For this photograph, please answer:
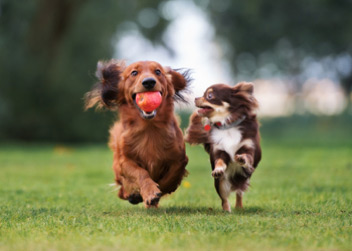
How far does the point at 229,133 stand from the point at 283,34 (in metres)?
22.1

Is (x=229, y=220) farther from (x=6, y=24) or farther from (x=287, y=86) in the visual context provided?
(x=287, y=86)

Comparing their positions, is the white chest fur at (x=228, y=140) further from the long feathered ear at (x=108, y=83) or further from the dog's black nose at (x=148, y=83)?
the long feathered ear at (x=108, y=83)

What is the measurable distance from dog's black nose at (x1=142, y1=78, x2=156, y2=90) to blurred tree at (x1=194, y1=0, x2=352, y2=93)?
1639 cm

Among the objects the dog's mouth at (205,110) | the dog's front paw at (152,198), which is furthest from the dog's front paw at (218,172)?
the dog's mouth at (205,110)

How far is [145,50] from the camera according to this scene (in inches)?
1215

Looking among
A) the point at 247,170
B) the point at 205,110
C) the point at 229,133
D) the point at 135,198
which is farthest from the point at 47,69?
the point at 247,170

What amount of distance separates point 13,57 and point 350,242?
17157mm

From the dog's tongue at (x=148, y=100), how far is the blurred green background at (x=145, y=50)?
8333 millimetres

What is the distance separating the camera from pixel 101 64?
5863 millimetres

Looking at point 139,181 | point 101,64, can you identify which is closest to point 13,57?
point 101,64

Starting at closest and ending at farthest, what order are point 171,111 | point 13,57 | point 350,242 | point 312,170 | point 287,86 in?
point 350,242, point 171,111, point 312,170, point 13,57, point 287,86

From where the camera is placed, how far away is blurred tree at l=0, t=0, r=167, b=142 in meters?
19.0

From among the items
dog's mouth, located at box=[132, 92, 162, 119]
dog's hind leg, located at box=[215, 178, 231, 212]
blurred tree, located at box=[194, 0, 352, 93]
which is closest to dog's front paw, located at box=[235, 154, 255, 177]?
dog's hind leg, located at box=[215, 178, 231, 212]

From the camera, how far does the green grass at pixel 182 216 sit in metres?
3.45
